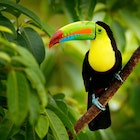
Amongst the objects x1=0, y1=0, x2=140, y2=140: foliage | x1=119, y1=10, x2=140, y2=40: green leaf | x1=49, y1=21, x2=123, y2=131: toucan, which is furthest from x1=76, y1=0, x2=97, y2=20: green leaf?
x1=119, y1=10, x2=140, y2=40: green leaf

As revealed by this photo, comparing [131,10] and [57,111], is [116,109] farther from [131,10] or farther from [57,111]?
[57,111]

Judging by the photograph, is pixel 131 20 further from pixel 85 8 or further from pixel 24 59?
pixel 24 59

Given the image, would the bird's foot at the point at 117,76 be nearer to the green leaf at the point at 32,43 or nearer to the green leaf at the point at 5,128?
the green leaf at the point at 32,43

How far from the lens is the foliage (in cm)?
107

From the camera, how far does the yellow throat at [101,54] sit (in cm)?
144

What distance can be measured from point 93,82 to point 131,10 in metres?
0.67

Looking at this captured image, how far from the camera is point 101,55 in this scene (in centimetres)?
143

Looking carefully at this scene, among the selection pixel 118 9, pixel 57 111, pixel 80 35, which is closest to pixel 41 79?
pixel 57 111

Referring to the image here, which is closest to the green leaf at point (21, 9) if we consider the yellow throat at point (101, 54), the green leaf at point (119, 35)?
the yellow throat at point (101, 54)

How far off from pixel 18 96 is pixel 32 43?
442 millimetres

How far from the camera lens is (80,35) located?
147cm

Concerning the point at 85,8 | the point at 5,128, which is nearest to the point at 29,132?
the point at 5,128

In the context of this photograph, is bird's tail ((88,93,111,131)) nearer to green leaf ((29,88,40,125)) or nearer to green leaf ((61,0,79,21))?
green leaf ((61,0,79,21))

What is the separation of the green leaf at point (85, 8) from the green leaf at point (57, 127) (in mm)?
496
